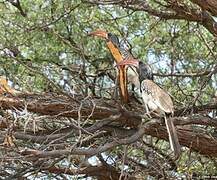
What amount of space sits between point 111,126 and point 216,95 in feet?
2.22

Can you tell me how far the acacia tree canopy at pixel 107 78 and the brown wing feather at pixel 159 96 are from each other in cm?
13

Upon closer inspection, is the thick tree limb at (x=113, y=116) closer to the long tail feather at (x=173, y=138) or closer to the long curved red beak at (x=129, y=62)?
the long tail feather at (x=173, y=138)

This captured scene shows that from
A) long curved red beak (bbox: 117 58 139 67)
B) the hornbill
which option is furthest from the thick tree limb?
long curved red beak (bbox: 117 58 139 67)

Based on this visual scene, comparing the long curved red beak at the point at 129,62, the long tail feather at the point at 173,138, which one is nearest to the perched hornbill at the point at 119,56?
the long curved red beak at the point at 129,62

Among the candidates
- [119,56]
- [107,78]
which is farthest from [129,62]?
[107,78]

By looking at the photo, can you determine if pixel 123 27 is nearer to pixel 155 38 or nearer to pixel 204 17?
pixel 155 38

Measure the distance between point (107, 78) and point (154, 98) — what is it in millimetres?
819

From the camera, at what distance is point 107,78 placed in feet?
12.4

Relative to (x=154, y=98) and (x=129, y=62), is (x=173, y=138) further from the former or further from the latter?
(x=129, y=62)

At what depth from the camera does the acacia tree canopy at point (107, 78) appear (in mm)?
3242

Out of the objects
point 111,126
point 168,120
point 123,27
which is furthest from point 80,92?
point 123,27

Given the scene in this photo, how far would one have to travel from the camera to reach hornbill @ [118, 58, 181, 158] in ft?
9.69

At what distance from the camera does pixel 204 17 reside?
345 cm

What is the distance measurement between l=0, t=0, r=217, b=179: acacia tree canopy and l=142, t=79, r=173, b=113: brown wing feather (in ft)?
0.43
